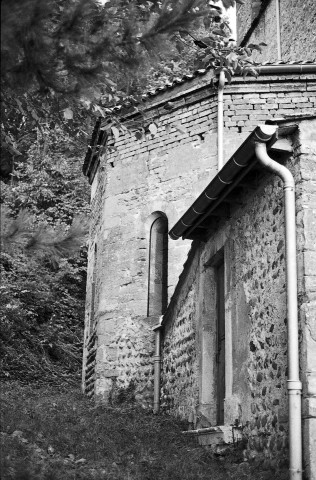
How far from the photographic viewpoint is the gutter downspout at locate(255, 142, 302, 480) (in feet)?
18.2

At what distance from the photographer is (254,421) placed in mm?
6551

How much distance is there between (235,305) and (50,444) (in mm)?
2455

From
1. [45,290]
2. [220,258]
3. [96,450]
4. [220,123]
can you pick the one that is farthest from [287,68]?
[45,290]

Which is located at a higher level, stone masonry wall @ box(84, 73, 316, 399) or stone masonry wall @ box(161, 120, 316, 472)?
stone masonry wall @ box(84, 73, 316, 399)

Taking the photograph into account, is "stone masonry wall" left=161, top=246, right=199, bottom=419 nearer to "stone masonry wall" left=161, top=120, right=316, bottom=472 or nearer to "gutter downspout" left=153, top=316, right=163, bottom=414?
"gutter downspout" left=153, top=316, right=163, bottom=414

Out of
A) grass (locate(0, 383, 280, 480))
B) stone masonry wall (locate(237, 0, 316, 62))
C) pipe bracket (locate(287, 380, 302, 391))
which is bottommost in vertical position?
grass (locate(0, 383, 280, 480))

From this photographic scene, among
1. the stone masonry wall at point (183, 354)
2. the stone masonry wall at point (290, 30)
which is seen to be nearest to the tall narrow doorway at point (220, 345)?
the stone masonry wall at point (183, 354)

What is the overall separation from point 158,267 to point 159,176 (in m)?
1.76

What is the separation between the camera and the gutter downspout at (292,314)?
5535mm

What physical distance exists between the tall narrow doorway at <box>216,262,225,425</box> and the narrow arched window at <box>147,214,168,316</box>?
4.06 meters

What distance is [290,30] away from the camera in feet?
53.5

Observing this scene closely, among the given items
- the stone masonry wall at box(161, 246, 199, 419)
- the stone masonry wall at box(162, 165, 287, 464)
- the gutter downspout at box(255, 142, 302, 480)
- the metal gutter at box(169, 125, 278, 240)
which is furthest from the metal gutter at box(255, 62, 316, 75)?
the gutter downspout at box(255, 142, 302, 480)

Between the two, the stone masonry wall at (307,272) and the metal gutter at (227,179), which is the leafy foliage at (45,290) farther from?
the stone masonry wall at (307,272)

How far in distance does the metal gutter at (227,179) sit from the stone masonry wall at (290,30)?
303 inches
